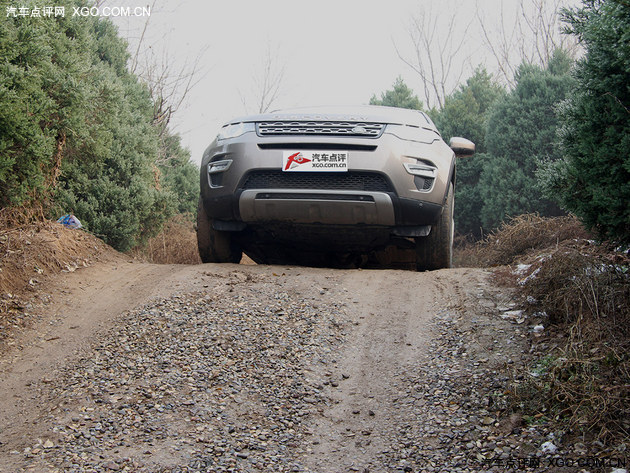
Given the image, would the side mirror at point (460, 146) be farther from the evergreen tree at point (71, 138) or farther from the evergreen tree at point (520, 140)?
the evergreen tree at point (520, 140)

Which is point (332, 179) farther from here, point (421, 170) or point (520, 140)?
point (520, 140)

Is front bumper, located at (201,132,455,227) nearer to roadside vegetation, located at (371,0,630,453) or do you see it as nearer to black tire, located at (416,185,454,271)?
black tire, located at (416,185,454,271)

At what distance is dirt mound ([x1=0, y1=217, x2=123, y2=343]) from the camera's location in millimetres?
5227

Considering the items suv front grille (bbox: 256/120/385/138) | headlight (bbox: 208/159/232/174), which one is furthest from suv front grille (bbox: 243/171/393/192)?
suv front grille (bbox: 256/120/385/138)

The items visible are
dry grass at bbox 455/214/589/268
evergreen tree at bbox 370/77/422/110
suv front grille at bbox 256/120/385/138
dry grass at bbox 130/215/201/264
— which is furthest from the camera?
evergreen tree at bbox 370/77/422/110

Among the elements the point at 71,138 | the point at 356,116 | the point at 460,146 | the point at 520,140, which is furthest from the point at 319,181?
the point at 520,140

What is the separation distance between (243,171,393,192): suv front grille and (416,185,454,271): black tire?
78 centimetres

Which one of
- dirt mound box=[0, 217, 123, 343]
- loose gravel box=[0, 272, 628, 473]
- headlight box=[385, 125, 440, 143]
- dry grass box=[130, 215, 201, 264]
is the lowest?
dry grass box=[130, 215, 201, 264]

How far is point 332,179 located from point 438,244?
4.33ft

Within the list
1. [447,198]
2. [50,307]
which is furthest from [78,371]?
[447,198]

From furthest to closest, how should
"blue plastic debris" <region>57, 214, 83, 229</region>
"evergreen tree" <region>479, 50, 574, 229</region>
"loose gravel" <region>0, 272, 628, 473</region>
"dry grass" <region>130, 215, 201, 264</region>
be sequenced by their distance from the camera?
"evergreen tree" <region>479, 50, 574, 229</region>
"dry grass" <region>130, 215, 201, 264</region>
"blue plastic debris" <region>57, 214, 83, 229</region>
"loose gravel" <region>0, 272, 628, 473</region>

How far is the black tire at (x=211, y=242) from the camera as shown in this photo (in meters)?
6.18

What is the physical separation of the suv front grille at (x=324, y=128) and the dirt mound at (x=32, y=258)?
2.47 metres

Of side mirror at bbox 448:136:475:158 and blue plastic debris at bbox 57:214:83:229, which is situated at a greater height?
side mirror at bbox 448:136:475:158
